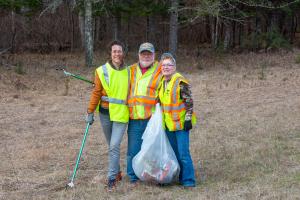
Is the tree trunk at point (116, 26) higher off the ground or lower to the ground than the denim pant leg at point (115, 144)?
higher

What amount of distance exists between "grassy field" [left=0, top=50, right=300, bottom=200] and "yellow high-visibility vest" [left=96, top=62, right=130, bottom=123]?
34.6 inches

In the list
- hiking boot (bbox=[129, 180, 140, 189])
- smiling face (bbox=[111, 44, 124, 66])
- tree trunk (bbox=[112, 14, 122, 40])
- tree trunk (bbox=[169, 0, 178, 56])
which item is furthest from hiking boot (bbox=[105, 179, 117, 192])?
tree trunk (bbox=[112, 14, 122, 40])

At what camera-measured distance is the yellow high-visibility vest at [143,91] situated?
5812mm

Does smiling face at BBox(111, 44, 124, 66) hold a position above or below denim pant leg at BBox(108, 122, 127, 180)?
above

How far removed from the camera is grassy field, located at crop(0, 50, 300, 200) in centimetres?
585

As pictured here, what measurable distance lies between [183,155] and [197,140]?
2566 mm

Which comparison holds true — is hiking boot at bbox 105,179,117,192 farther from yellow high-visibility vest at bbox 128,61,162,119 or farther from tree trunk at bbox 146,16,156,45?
tree trunk at bbox 146,16,156,45

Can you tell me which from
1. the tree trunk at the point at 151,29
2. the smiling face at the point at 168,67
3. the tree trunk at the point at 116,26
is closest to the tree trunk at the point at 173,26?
the tree trunk at the point at 151,29

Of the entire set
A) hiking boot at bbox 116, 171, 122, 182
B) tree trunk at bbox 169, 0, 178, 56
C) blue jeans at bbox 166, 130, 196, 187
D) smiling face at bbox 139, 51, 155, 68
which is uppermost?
tree trunk at bbox 169, 0, 178, 56

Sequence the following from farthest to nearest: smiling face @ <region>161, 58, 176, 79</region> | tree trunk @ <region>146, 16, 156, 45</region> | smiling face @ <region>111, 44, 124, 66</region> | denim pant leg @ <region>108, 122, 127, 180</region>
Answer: tree trunk @ <region>146, 16, 156, 45</region>, denim pant leg @ <region>108, 122, 127, 180</region>, smiling face @ <region>111, 44, 124, 66</region>, smiling face @ <region>161, 58, 176, 79</region>

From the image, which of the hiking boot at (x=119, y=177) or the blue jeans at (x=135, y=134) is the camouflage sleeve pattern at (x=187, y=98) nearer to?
the blue jeans at (x=135, y=134)

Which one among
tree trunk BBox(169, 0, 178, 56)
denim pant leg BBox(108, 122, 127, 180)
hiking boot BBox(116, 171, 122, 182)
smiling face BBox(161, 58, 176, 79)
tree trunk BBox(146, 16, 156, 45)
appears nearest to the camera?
smiling face BBox(161, 58, 176, 79)

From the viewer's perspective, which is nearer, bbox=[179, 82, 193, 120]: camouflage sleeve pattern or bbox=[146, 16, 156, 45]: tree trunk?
bbox=[179, 82, 193, 120]: camouflage sleeve pattern

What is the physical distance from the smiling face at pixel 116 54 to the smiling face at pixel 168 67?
0.49 meters
